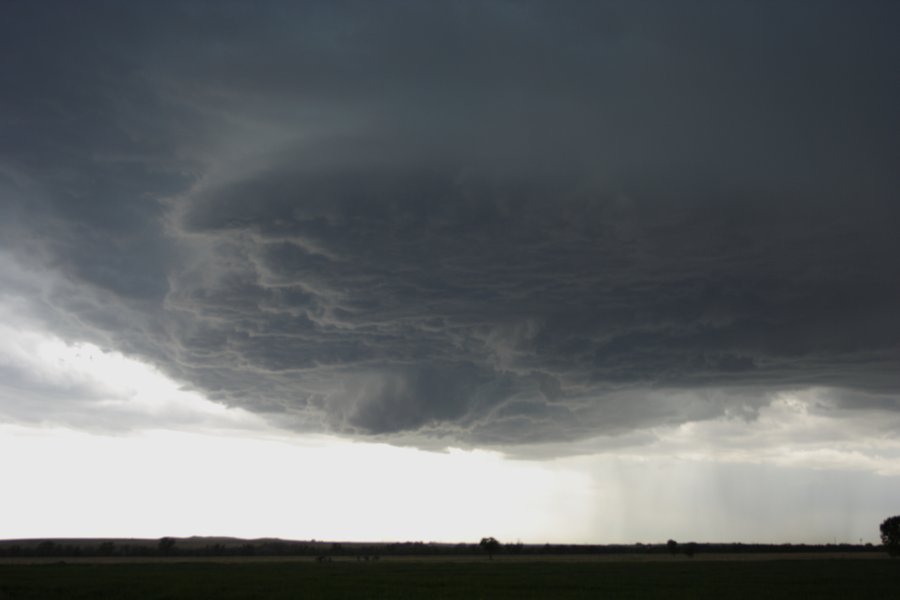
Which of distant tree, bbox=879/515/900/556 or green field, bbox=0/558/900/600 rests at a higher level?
distant tree, bbox=879/515/900/556

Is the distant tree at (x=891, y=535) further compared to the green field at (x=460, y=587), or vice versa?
the distant tree at (x=891, y=535)

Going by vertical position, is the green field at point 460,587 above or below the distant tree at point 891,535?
below

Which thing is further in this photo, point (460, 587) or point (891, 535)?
point (891, 535)

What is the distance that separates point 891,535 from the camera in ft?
505

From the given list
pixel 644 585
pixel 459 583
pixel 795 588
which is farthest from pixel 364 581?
pixel 795 588

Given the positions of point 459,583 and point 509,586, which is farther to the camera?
point 459,583

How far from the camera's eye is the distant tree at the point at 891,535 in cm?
15225

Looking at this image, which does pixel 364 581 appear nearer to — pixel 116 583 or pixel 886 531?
pixel 116 583

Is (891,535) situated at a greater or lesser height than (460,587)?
greater

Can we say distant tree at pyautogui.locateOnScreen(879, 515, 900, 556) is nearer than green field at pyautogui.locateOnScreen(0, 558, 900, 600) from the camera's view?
No

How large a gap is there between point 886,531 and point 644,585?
115 m

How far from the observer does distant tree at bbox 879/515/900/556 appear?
152250 millimetres

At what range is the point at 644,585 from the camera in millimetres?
70625

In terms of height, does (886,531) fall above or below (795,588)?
above
